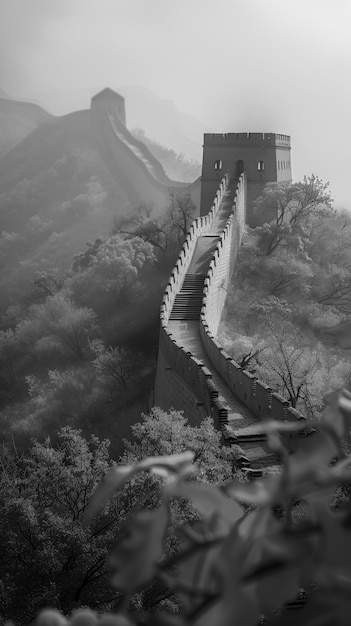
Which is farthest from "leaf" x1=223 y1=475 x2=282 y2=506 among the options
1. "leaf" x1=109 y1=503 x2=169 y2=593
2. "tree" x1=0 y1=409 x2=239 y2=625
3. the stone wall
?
the stone wall

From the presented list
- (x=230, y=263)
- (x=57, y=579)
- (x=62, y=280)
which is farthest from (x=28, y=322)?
(x=57, y=579)

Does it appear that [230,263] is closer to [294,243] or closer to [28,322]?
[294,243]

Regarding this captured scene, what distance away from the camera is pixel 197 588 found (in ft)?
3.91

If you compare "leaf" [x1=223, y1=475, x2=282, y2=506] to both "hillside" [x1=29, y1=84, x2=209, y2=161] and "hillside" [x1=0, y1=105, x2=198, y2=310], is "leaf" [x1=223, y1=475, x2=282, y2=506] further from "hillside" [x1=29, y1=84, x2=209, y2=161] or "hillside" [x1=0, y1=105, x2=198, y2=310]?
"hillside" [x1=29, y1=84, x2=209, y2=161]

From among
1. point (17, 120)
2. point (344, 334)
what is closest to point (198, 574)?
point (344, 334)

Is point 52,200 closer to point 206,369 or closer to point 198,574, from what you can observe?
point 206,369

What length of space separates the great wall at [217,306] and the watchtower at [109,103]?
16567mm

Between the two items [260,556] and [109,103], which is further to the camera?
[109,103]

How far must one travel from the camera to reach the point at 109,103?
67312mm

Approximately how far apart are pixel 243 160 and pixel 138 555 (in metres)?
36.1

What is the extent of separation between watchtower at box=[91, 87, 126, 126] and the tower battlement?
3162 cm

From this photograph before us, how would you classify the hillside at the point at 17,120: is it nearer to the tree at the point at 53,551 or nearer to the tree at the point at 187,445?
the tree at the point at 187,445

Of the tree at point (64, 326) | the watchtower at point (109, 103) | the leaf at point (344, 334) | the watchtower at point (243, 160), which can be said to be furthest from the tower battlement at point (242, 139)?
the leaf at point (344, 334)

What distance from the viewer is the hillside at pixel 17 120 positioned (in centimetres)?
7831
